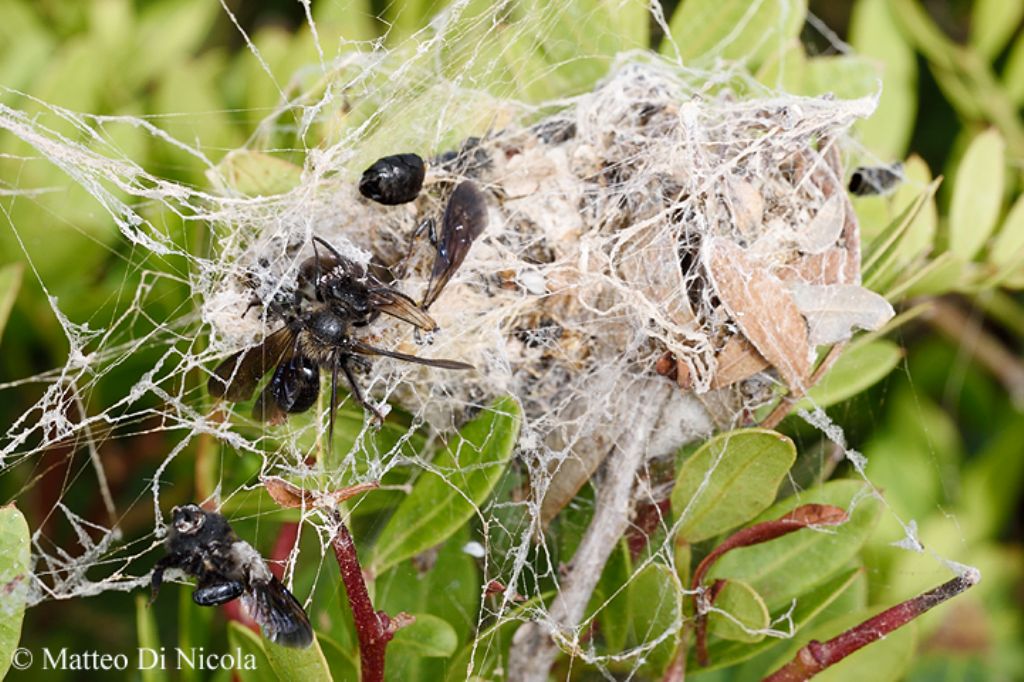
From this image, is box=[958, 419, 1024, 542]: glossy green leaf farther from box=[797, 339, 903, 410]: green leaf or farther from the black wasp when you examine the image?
the black wasp

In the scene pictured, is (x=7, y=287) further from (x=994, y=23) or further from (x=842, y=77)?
(x=994, y=23)

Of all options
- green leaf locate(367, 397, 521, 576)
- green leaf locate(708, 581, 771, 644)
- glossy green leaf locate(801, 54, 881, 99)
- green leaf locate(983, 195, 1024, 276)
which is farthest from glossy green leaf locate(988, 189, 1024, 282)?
green leaf locate(367, 397, 521, 576)

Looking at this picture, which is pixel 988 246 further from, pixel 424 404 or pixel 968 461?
pixel 424 404

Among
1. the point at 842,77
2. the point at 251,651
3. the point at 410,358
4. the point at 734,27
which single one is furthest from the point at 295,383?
the point at 842,77

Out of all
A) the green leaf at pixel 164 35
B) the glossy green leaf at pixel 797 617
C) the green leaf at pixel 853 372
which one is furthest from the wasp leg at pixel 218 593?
the green leaf at pixel 164 35

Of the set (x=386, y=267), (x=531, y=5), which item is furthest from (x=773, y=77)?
(x=386, y=267)
